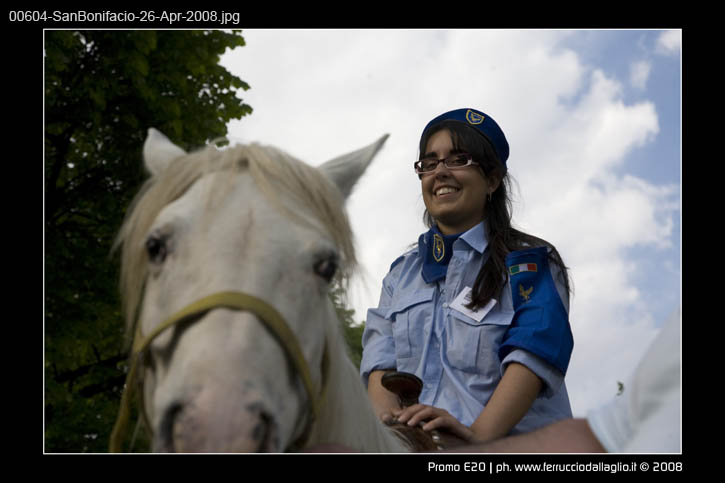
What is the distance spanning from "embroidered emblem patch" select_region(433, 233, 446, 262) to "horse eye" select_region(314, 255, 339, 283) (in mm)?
1711

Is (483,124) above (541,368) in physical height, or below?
above

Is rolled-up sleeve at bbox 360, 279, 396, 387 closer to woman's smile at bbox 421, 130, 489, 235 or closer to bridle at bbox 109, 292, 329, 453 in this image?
woman's smile at bbox 421, 130, 489, 235

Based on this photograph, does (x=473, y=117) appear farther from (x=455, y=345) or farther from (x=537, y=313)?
(x=455, y=345)

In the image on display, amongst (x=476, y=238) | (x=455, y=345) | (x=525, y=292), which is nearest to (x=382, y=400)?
(x=455, y=345)

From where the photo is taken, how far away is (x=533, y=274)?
3.14 metres

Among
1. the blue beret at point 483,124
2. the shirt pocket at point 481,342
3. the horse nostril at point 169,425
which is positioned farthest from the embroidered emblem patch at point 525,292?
the horse nostril at point 169,425

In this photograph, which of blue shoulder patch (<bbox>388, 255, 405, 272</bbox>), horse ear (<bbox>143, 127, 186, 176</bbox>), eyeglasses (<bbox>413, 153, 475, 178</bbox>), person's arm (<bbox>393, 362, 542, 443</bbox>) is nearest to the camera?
horse ear (<bbox>143, 127, 186, 176</bbox>)

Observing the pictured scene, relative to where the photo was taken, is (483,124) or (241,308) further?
(483,124)

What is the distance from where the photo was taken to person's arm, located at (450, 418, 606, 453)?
1728mm

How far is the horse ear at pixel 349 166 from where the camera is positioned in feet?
7.52

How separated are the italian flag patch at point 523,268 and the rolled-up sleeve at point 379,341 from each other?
860 millimetres

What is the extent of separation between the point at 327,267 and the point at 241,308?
1.17ft

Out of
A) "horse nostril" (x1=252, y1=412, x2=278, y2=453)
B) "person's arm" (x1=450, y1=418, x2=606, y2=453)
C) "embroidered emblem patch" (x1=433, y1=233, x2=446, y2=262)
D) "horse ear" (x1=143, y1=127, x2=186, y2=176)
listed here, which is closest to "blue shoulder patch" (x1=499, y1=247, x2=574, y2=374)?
"embroidered emblem patch" (x1=433, y1=233, x2=446, y2=262)

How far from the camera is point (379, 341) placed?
358cm
